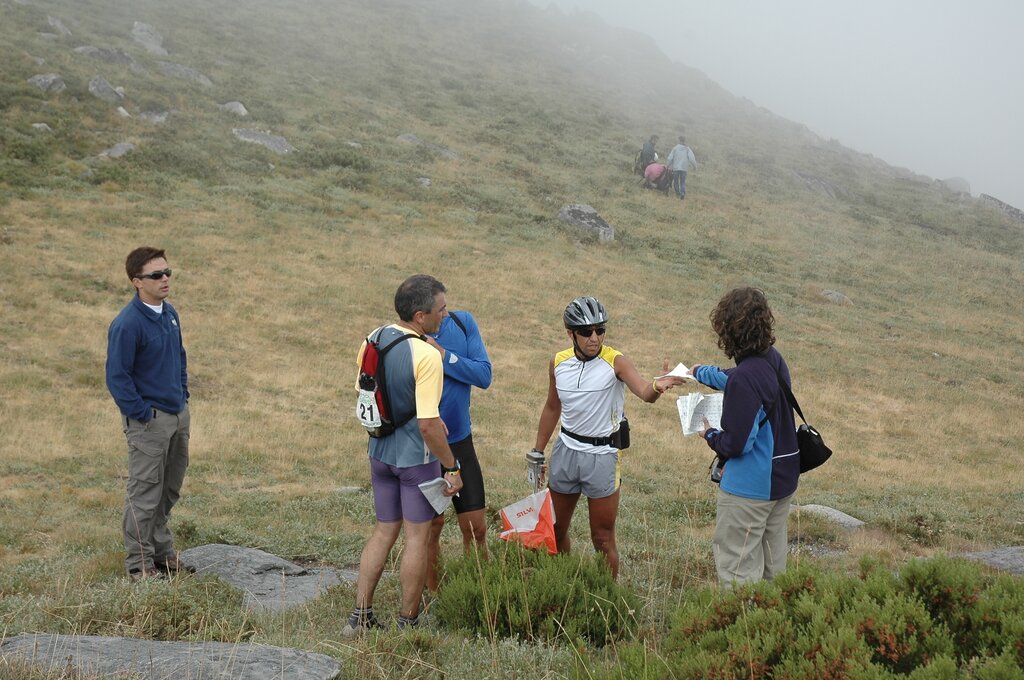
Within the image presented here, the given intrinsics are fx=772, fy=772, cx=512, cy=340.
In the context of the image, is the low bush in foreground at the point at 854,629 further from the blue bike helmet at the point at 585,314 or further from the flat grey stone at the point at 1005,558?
the flat grey stone at the point at 1005,558

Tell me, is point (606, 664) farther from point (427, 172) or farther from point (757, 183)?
point (757, 183)

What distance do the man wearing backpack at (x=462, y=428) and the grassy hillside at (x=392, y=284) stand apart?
0.80m

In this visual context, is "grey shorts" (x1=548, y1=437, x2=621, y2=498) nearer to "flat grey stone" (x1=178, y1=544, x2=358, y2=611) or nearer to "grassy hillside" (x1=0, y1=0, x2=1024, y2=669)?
"grassy hillside" (x1=0, y1=0, x2=1024, y2=669)

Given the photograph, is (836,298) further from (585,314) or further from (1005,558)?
(585,314)

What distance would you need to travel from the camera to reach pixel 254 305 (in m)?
15.8

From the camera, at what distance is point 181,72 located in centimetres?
3092

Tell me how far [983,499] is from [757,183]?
30.6m

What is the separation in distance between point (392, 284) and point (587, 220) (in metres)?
9.99

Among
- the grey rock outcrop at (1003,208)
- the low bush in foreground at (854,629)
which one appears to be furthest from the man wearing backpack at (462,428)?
the grey rock outcrop at (1003,208)

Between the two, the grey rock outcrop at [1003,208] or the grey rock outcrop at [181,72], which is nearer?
the grey rock outcrop at [181,72]

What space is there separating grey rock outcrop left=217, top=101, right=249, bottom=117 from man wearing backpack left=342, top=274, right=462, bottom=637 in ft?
88.7

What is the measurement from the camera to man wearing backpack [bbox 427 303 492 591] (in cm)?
496

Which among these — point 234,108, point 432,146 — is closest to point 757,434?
point 234,108

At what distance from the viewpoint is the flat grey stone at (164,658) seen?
10.2 feet
